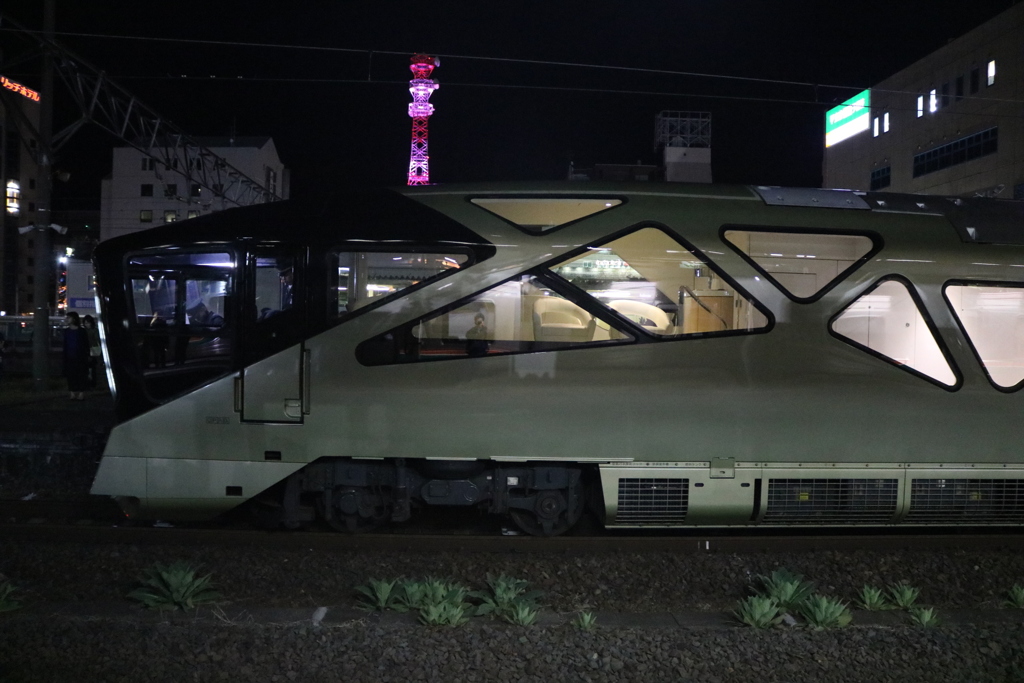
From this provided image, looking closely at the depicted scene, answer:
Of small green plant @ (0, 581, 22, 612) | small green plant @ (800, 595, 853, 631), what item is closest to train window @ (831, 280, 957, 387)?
small green plant @ (800, 595, 853, 631)

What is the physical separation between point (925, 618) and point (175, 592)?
486 cm

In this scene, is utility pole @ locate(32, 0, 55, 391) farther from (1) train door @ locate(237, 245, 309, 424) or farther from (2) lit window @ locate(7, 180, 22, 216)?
(2) lit window @ locate(7, 180, 22, 216)

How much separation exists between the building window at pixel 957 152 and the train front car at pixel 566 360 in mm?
32926

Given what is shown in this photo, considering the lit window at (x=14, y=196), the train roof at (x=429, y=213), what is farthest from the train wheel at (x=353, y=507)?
the lit window at (x=14, y=196)

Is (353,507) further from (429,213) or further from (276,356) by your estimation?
(429,213)

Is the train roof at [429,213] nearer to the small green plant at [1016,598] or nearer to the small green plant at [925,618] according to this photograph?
the small green plant at [1016,598]

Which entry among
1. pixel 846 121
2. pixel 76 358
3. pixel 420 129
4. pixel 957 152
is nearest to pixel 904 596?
pixel 76 358

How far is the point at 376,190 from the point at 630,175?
64719mm

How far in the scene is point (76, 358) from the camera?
47.0 ft

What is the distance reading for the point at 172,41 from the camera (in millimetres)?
10359

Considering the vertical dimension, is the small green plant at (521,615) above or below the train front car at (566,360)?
below

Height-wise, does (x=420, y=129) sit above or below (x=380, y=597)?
above

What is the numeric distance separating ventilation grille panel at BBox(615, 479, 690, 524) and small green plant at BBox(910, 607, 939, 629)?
77.4 inches

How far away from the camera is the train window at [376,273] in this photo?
6.40 metres
